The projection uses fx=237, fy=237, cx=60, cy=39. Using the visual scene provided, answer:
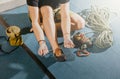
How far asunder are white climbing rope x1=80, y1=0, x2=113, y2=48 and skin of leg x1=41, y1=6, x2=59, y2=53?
295mm

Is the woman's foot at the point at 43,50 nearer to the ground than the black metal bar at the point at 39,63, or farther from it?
farther from it

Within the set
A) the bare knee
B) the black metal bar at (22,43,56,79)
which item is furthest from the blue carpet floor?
the bare knee

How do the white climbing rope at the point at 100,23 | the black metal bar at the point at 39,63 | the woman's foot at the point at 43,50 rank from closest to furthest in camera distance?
the black metal bar at the point at 39,63
the woman's foot at the point at 43,50
the white climbing rope at the point at 100,23

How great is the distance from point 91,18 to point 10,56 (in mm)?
654

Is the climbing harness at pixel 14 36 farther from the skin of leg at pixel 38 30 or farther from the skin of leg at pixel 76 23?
the skin of leg at pixel 76 23

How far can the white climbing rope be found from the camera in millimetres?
1594

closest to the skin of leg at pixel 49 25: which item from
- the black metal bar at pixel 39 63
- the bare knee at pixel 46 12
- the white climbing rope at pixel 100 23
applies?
the bare knee at pixel 46 12

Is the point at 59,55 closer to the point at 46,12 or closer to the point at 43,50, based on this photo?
the point at 43,50

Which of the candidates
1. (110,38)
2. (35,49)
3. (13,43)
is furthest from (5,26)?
(110,38)

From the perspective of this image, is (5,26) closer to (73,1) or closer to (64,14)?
(64,14)

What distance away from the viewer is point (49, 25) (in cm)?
147

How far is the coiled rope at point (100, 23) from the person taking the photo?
1.59m

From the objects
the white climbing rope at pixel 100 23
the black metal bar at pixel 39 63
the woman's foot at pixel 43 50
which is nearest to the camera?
the black metal bar at pixel 39 63

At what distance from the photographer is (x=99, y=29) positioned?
1678mm
